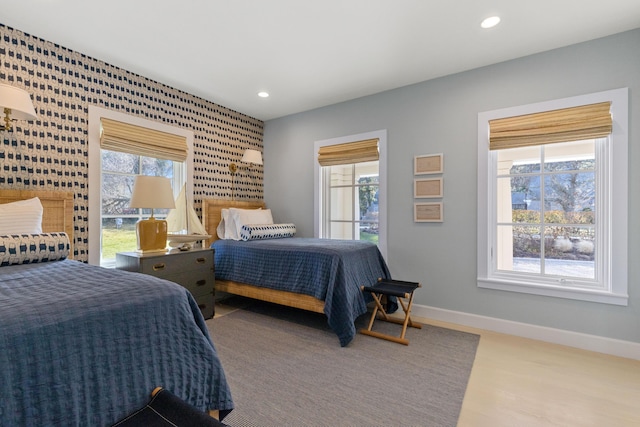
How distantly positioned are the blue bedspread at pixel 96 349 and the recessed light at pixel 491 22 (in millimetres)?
2622

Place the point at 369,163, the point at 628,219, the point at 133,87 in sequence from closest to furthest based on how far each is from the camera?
the point at 628,219 < the point at 133,87 < the point at 369,163

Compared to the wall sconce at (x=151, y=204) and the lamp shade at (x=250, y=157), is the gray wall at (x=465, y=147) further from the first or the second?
the wall sconce at (x=151, y=204)

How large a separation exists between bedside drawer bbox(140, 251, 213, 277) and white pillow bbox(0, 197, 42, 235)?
0.74 m

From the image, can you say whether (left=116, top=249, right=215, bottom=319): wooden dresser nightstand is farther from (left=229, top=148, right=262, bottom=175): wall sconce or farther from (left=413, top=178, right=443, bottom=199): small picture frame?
(left=413, top=178, right=443, bottom=199): small picture frame

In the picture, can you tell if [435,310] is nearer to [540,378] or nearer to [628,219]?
[540,378]

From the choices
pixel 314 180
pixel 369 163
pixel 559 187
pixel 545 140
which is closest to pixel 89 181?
pixel 314 180

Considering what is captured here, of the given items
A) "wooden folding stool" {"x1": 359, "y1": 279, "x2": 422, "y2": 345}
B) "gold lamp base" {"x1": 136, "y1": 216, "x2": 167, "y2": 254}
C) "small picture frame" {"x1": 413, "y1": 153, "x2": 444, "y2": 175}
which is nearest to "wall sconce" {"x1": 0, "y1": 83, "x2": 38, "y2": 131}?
"gold lamp base" {"x1": 136, "y1": 216, "x2": 167, "y2": 254}

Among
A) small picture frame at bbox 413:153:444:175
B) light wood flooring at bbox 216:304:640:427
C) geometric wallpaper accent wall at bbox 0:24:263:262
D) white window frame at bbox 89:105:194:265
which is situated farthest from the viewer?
small picture frame at bbox 413:153:444:175

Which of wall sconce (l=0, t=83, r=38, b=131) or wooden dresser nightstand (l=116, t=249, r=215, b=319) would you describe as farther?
wooden dresser nightstand (l=116, t=249, r=215, b=319)

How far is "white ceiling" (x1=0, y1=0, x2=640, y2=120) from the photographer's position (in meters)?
2.01

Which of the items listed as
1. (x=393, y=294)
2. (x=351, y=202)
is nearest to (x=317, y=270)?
(x=393, y=294)

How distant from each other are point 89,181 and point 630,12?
170 inches

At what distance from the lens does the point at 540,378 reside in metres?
1.96

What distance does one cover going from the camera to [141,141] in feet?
9.64
